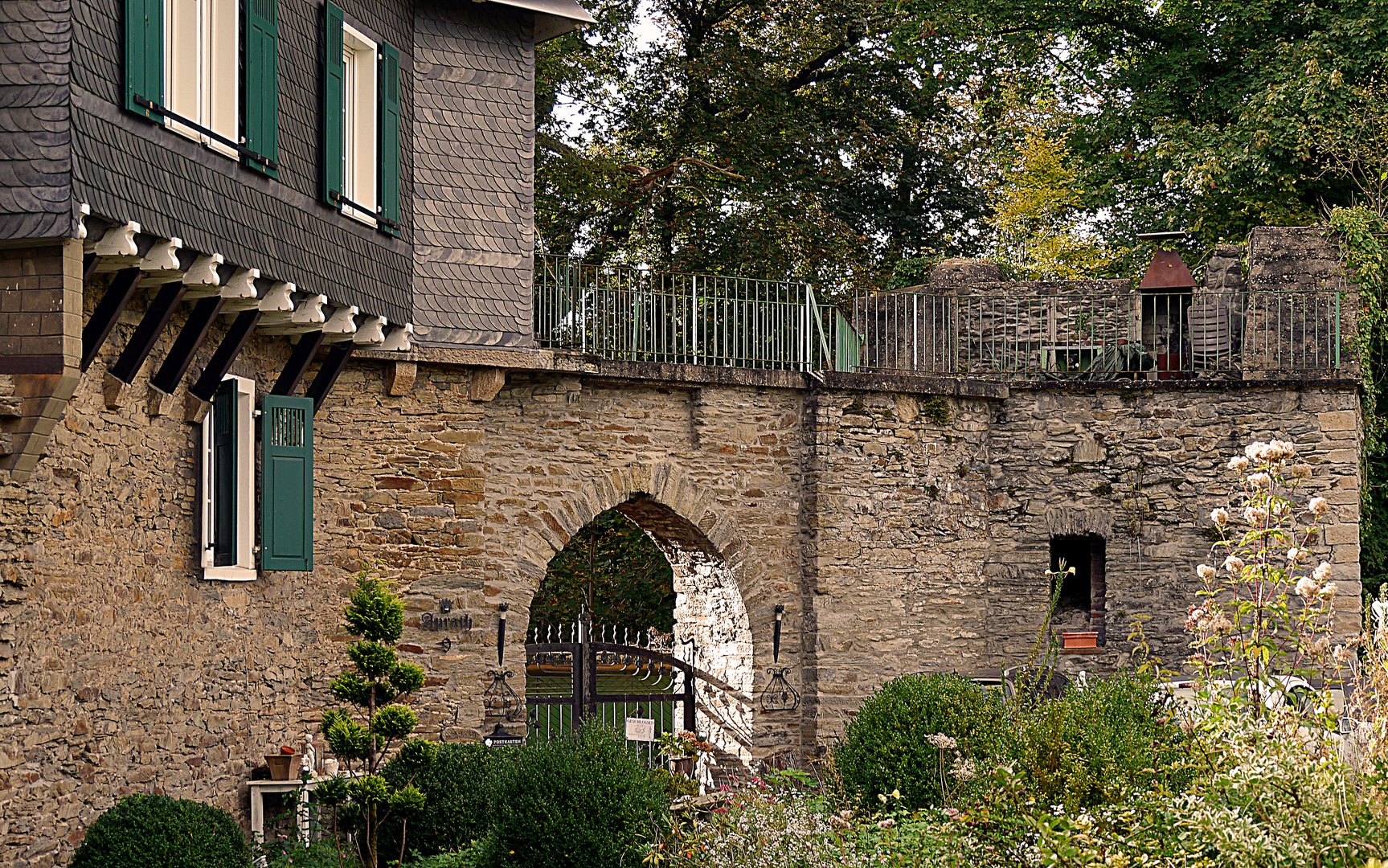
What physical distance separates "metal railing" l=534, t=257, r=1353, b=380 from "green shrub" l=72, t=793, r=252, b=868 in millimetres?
5815

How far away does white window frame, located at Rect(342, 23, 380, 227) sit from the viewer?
11805 millimetres

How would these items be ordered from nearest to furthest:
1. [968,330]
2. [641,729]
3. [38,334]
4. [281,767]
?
[38,334], [281,767], [641,729], [968,330]

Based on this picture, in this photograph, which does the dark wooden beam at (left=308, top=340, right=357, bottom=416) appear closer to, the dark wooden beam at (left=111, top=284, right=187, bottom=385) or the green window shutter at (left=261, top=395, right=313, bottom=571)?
the green window shutter at (left=261, top=395, right=313, bottom=571)

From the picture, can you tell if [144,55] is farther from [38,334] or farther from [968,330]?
[968,330]

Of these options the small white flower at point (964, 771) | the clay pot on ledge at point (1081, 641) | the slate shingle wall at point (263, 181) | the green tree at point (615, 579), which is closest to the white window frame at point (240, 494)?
the slate shingle wall at point (263, 181)

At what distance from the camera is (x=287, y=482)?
11203mm

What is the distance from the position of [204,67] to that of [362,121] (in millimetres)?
2342

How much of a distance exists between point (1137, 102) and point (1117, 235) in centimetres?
205

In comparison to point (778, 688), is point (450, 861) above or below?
below

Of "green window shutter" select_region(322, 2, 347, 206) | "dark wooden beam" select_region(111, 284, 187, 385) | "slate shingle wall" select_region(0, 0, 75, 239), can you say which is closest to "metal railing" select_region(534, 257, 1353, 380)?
"green window shutter" select_region(322, 2, 347, 206)

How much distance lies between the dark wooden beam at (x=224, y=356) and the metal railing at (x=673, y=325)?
3.54 meters

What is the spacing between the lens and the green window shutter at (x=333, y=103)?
1118cm

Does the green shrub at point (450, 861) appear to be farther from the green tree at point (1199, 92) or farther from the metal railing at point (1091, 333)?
the green tree at point (1199, 92)

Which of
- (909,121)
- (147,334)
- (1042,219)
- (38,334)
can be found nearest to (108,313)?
(147,334)
